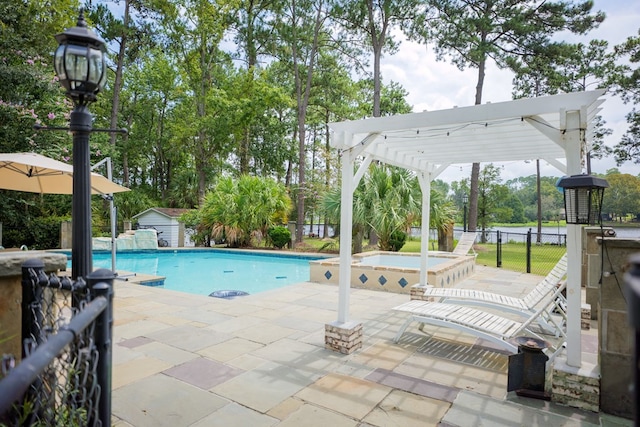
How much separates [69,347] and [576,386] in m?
3.54

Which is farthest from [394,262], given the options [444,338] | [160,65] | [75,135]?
[160,65]

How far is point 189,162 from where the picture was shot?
2745 cm

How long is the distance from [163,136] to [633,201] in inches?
1307

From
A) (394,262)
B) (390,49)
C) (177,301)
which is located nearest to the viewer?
(177,301)

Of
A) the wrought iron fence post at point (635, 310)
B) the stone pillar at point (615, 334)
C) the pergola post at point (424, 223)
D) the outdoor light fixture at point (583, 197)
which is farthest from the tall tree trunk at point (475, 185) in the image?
the wrought iron fence post at point (635, 310)

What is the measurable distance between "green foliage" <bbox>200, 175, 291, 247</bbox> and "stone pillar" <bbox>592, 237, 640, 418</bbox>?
12594 mm

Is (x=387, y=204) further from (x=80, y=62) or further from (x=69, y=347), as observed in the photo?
(x=69, y=347)

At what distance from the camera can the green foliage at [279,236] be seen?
1434cm

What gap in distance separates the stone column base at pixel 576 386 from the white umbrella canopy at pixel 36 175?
22.2 feet

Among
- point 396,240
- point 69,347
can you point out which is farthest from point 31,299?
point 396,240

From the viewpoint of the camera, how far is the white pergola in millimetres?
3121

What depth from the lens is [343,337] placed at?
13.0 feet

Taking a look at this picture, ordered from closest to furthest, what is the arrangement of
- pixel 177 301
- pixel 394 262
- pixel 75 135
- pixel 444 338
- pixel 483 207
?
1. pixel 75 135
2. pixel 444 338
3. pixel 177 301
4. pixel 394 262
5. pixel 483 207

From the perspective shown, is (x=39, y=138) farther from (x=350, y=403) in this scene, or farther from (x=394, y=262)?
(x=350, y=403)
